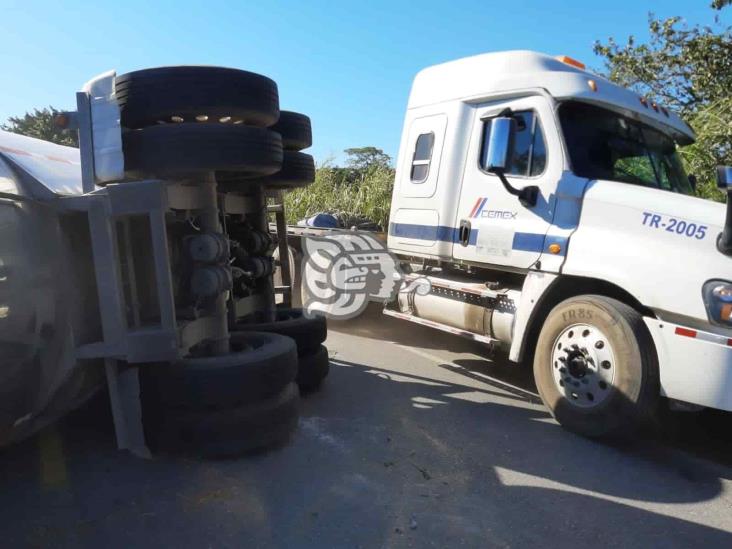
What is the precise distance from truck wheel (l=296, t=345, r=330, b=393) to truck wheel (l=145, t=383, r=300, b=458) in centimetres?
115

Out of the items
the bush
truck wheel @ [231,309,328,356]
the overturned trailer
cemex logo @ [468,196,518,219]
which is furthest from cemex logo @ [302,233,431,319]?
the bush

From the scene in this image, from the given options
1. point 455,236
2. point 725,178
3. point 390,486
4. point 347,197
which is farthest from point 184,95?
point 347,197

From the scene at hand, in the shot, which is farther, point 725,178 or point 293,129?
point 293,129

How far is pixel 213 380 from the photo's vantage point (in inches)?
134

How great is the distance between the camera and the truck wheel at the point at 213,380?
133 inches

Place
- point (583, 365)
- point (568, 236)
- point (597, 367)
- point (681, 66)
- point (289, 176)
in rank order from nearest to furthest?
1. point (597, 367)
2. point (583, 365)
3. point (568, 236)
4. point (289, 176)
5. point (681, 66)

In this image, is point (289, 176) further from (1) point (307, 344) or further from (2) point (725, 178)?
(2) point (725, 178)

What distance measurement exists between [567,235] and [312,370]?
2353 mm

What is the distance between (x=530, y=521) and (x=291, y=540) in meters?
1.25

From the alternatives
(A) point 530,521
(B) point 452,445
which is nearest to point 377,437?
(B) point 452,445

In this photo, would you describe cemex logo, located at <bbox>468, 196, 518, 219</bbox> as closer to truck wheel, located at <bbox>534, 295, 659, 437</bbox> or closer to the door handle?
the door handle

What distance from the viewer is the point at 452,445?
389 cm

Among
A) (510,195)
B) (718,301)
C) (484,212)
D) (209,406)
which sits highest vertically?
(510,195)

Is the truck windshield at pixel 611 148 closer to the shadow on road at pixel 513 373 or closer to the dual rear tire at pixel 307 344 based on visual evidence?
the shadow on road at pixel 513 373
